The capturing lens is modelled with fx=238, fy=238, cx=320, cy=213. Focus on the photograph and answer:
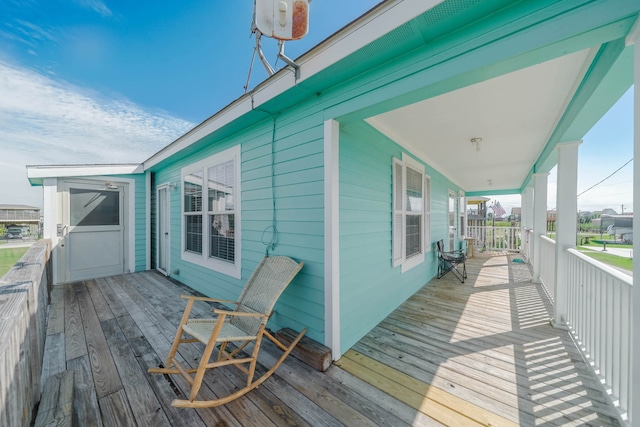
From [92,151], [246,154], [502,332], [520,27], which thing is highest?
[92,151]

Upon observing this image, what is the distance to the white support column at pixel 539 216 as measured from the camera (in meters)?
4.77

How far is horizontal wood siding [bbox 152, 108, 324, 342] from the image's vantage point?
2.34 meters

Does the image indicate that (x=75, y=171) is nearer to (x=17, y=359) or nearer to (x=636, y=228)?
(x=17, y=359)

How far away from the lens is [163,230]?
214 inches

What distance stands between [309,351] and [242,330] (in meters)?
0.65

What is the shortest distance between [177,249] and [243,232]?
8.30ft

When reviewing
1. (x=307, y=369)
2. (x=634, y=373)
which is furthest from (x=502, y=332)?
(x=307, y=369)

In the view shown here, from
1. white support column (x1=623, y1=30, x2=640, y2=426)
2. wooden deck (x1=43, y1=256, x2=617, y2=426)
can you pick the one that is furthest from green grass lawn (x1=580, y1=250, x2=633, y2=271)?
white support column (x1=623, y1=30, x2=640, y2=426)

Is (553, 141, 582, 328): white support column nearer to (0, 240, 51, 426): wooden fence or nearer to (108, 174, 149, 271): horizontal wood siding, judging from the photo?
(0, 240, 51, 426): wooden fence

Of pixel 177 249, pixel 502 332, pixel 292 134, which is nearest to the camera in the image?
pixel 292 134

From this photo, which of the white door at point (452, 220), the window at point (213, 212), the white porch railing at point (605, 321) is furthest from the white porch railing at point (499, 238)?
the window at point (213, 212)

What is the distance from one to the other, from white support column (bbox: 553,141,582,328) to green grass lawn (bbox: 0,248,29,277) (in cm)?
923

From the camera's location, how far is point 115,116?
611 centimetres

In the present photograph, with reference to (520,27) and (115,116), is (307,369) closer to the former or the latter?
(520,27)
